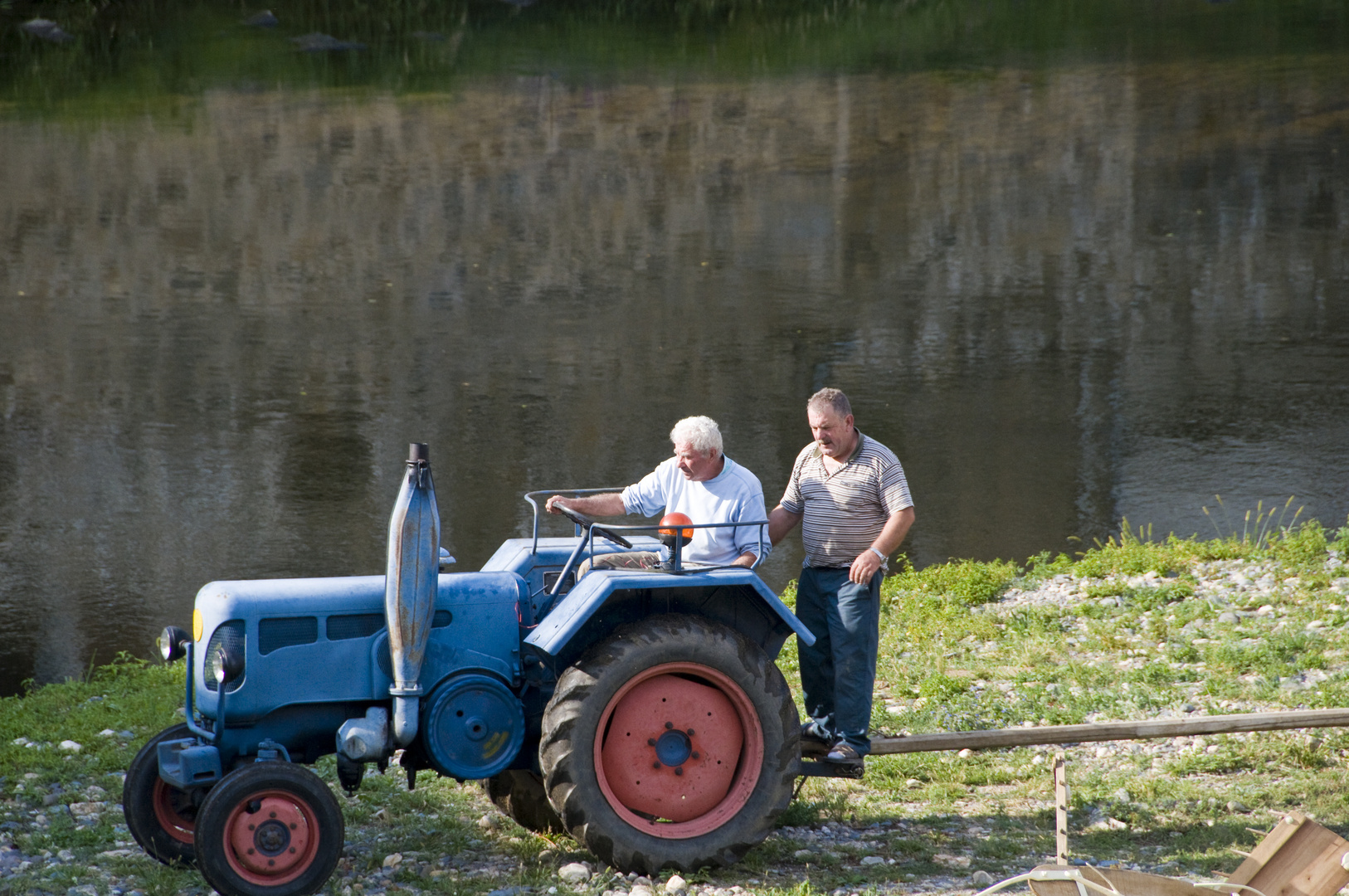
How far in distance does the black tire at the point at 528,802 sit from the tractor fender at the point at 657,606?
1.86 feet

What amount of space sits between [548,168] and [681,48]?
7447 mm

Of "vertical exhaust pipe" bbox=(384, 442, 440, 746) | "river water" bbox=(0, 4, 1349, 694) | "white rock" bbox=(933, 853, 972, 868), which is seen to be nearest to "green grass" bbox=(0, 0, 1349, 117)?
"river water" bbox=(0, 4, 1349, 694)

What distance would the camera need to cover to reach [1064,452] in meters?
13.0

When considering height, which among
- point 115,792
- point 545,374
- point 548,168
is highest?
point 548,168

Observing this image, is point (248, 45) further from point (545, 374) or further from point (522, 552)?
point (522, 552)

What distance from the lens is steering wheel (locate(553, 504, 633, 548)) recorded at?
4969mm

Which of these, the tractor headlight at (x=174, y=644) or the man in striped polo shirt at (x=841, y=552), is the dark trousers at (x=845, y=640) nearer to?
the man in striped polo shirt at (x=841, y=552)

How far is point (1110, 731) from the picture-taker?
5.39m

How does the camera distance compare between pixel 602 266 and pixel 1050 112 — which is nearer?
pixel 602 266

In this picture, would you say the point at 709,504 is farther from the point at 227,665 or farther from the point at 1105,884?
the point at 1105,884

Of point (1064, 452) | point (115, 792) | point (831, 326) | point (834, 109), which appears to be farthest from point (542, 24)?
point (115, 792)

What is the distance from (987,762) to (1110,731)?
31.8 inches

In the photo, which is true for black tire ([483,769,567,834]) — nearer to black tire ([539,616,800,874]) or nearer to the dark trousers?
black tire ([539,616,800,874])

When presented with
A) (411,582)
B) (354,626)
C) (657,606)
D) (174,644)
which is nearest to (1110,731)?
(657,606)
